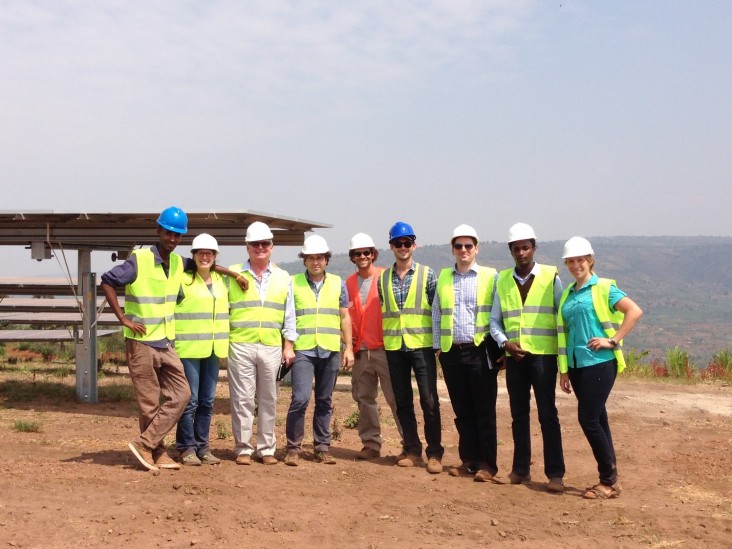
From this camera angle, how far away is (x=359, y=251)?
8219 millimetres

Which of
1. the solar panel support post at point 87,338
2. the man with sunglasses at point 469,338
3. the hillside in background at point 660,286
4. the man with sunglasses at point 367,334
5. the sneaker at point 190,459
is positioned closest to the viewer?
the man with sunglasses at point 469,338

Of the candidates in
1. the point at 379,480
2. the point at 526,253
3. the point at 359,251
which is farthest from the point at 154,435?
A: the point at 526,253

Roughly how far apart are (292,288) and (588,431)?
3038mm

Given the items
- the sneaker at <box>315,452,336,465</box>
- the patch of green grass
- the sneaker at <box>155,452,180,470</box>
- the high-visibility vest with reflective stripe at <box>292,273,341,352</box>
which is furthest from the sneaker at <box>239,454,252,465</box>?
the patch of green grass

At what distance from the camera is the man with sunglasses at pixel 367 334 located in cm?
843

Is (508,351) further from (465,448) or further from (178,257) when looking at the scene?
(178,257)

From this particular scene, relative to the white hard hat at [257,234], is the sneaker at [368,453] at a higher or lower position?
lower

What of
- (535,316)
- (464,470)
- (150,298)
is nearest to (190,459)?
(150,298)

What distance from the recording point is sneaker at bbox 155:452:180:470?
7.59 m

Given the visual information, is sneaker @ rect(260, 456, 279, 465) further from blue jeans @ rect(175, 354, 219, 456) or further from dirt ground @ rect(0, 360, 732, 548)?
blue jeans @ rect(175, 354, 219, 456)

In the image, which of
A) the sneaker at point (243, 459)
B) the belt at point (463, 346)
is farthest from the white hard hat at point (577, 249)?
the sneaker at point (243, 459)

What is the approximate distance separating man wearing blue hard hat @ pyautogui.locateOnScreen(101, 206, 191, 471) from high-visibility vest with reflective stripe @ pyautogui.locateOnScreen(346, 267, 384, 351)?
6.12 ft

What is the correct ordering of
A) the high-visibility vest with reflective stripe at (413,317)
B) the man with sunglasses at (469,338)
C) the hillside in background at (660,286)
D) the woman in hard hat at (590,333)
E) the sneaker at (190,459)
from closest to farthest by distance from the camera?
the woman in hard hat at (590,333)
the man with sunglasses at (469,338)
the sneaker at (190,459)
the high-visibility vest with reflective stripe at (413,317)
the hillside in background at (660,286)

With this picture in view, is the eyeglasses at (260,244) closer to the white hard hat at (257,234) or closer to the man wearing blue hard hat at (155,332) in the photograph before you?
the white hard hat at (257,234)
